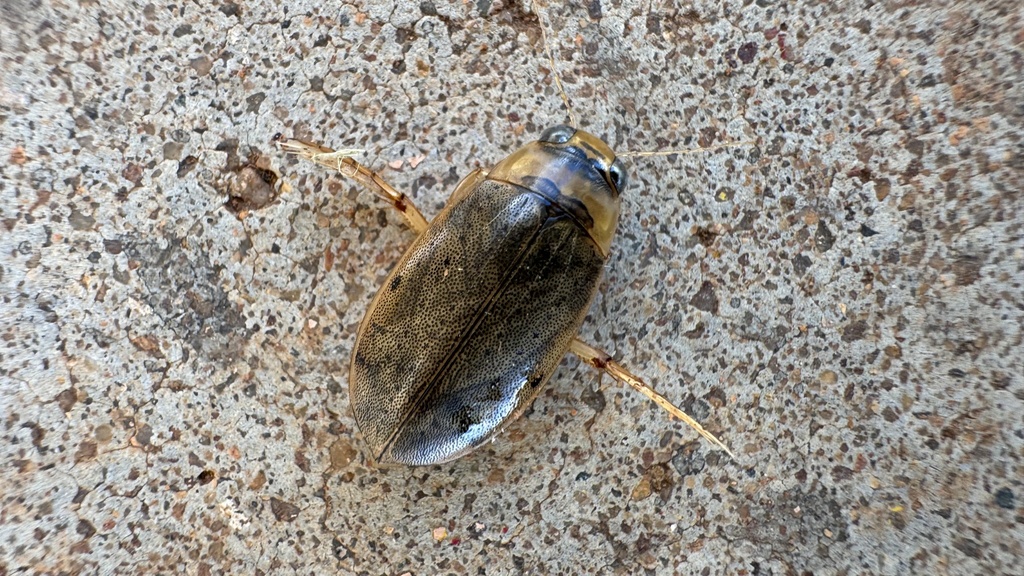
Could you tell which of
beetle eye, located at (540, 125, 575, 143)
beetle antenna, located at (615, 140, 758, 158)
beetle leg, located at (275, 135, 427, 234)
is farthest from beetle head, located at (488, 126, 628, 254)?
beetle leg, located at (275, 135, 427, 234)

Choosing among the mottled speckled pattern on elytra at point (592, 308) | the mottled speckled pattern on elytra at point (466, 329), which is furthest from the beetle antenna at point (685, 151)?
the mottled speckled pattern on elytra at point (466, 329)

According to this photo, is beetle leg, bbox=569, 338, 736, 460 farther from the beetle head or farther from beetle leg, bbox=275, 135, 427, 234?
beetle leg, bbox=275, 135, 427, 234

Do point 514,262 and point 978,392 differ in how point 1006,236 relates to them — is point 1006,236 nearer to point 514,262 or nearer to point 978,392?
point 978,392

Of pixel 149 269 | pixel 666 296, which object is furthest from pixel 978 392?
pixel 149 269

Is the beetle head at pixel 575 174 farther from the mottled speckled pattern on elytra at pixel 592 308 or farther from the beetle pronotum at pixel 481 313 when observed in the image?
the mottled speckled pattern on elytra at pixel 592 308

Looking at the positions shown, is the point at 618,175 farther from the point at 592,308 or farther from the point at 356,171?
the point at 356,171

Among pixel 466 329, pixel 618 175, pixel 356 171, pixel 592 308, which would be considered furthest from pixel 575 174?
pixel 356 171
